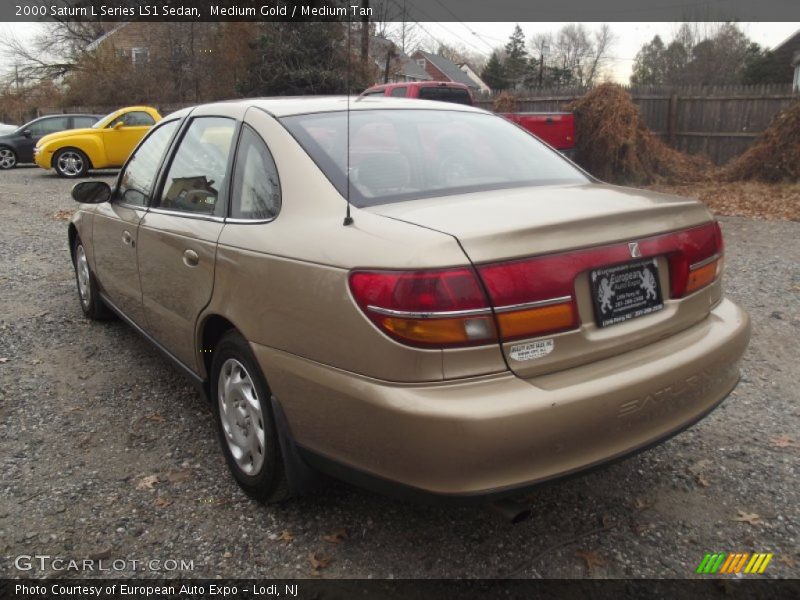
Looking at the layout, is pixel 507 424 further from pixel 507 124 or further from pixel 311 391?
pixel 507 124

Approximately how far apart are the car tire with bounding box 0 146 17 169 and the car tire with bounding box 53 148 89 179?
4055 millimetres

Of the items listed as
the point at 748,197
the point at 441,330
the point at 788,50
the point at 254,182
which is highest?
the point at 788,50

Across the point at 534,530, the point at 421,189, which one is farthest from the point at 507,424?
the point at 421,189

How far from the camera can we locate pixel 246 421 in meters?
2.80

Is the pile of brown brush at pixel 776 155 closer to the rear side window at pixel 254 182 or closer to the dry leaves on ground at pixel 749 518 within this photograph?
the dry leaves on ground at pixel 749 518

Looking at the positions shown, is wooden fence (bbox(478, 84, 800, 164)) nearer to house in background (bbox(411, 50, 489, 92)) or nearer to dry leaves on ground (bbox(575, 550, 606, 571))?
dry leaves on ground (bbox(575, 550, 606, 571))

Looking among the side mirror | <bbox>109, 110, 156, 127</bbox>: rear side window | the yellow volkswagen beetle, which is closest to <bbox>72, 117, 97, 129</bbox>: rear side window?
the yellow volkswagen beetle

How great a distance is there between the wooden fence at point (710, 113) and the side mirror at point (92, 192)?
40.5ft

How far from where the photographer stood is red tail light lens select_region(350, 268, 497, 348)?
200cm

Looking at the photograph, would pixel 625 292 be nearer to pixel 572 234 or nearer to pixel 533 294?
pixel 572 234

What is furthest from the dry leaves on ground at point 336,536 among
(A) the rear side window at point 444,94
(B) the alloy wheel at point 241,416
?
(A) the rear side window at point 444,94

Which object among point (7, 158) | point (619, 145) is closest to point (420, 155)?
point (619, 145)

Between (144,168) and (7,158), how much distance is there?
1822 centimetres

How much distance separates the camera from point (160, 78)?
109 ft
